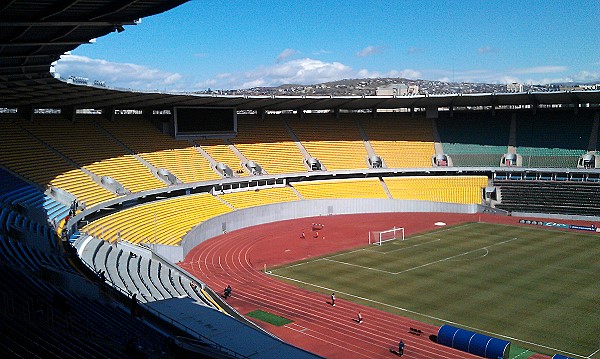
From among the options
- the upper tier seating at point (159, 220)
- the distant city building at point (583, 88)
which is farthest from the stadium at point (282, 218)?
the distant city building at point (583, 88)

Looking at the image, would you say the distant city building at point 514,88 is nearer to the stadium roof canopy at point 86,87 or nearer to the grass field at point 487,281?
the stadium roof canopy at point 86,87

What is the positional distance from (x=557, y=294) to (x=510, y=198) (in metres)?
A: 26.1

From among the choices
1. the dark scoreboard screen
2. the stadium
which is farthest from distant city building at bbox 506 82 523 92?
the dark scoreboard screen

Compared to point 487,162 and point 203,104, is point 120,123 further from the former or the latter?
point 487,162

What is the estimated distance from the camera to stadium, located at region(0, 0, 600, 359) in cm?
1750

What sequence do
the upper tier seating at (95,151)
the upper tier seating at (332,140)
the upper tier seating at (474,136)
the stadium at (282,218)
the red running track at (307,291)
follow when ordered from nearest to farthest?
the stadium at (282,218) → the red running track at (307,291) → the upper tier seating at (95,151) → the upper tier seating at (332,140) → the upper tier seating at (474,136)

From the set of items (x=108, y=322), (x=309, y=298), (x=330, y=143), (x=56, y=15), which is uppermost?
(x=56, y=15)

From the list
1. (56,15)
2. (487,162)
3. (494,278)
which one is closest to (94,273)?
(56,15)

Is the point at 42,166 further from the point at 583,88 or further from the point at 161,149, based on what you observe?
the point at 583,88

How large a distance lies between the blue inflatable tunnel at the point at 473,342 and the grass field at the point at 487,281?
5.59 ft

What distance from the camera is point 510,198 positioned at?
52281mm

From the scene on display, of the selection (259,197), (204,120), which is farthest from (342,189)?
(204,120)

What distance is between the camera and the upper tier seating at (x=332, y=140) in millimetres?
56375

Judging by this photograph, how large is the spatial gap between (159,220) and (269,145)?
62.1ft
